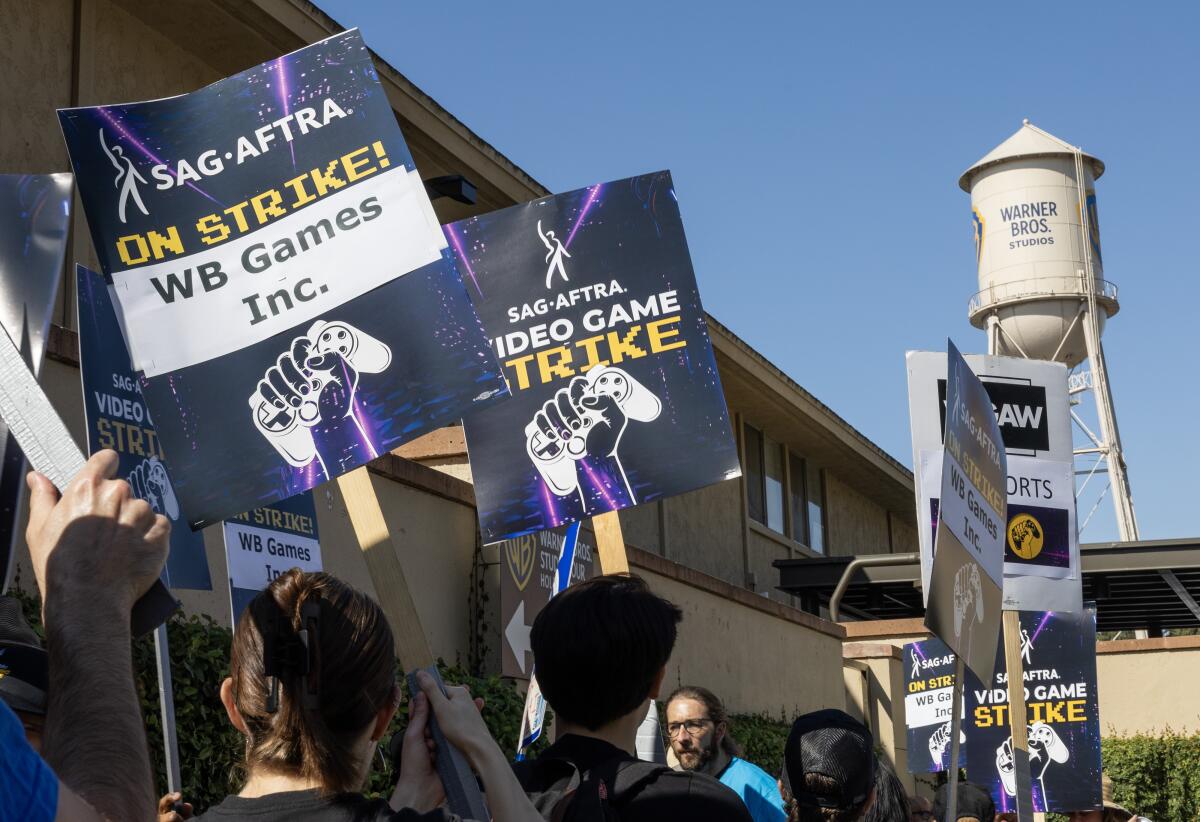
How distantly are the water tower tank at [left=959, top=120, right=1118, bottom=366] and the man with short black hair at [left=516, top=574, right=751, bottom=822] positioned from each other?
99.5 ft

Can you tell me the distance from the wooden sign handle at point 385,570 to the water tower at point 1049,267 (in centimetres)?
2998

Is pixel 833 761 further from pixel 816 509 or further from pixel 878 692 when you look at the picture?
pixel 816 509

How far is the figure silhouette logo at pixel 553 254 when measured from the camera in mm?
5895

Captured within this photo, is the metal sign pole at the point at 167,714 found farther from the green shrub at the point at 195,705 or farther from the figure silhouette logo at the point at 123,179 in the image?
the green shrub at the point at 195,705

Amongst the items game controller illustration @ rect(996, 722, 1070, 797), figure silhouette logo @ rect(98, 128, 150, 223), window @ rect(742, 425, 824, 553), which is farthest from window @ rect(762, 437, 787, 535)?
figure silhouette logo @ rect(98, 128, 150, 223)

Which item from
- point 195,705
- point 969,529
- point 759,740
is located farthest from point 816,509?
point 195,705

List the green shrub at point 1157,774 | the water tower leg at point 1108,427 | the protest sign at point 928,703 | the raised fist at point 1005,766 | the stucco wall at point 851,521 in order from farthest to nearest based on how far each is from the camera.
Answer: the water tower leg at point 1108,427, the stucco wall at point 851,521, the green shrub at point 1157,774, the protest sign at point 928,703, the raised fist at point 1005,766

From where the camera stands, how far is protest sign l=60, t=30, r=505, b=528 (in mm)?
3854

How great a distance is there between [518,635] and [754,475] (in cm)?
1410

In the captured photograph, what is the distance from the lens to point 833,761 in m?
3.68

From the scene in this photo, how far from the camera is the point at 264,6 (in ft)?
39.0

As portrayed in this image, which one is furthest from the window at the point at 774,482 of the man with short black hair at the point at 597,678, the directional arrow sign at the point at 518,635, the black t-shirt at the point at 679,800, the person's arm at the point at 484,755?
the person's arm at the point at 484,755

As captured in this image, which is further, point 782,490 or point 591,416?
point 782,490

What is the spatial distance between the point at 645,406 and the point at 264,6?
737 cm
